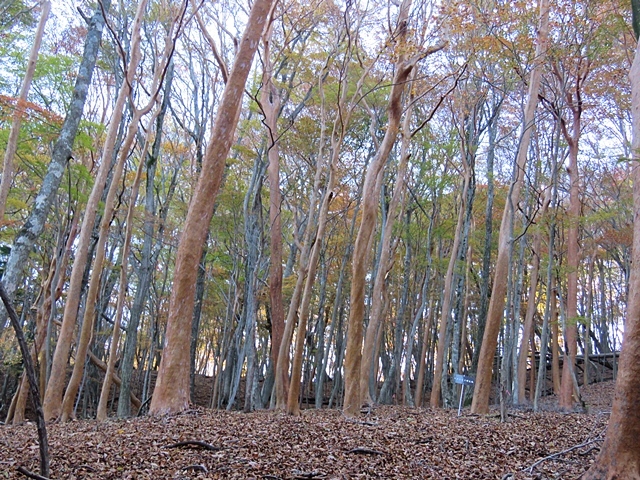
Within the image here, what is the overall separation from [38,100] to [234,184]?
5.35 metres

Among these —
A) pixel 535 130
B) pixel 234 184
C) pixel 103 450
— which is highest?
pixel 535 130

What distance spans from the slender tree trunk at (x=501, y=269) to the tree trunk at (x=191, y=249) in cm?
478

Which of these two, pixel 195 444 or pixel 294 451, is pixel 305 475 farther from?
pixel 195 444

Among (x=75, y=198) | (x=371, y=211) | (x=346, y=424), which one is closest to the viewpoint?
(x=346, y=424)

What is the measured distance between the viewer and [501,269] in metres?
8.35

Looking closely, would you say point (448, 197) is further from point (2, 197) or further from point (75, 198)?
point (2, 197)

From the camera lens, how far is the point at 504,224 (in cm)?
866

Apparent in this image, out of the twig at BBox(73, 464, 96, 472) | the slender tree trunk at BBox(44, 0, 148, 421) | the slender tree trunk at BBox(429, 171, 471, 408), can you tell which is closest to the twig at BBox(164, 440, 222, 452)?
the twig at BBox(73, 464, 96, 472)

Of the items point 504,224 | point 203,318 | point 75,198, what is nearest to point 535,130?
point 504,224

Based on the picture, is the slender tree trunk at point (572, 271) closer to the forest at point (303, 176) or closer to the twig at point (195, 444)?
the forest at point (303, 176)

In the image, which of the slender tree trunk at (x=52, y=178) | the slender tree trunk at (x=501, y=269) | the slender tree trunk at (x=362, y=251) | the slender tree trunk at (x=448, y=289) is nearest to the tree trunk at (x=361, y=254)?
the slender tree trunk at (x=362, y=251)

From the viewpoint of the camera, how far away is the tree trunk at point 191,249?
18.9ft

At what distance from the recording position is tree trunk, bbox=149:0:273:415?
577 cm

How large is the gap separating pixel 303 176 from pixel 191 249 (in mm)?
9709
